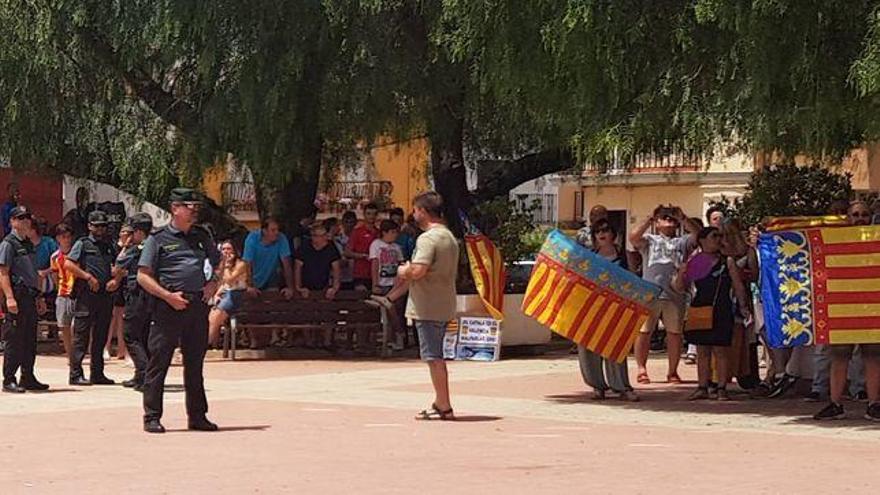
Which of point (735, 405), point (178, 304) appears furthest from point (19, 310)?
point (735, 405)

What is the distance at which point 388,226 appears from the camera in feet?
75.2

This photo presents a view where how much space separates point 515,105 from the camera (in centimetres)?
1620

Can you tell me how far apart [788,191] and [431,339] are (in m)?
13.0

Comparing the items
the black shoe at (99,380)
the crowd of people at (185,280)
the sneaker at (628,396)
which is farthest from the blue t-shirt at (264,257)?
the sneaker at (628,396)

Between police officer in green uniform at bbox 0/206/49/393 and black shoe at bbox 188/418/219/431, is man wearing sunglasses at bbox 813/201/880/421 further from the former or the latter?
police officer in green uniform at bbox 0/206/49/393

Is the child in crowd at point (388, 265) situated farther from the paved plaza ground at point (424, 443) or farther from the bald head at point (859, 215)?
the bald head at point (859, 215)

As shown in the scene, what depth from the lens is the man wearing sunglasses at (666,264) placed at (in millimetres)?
17141

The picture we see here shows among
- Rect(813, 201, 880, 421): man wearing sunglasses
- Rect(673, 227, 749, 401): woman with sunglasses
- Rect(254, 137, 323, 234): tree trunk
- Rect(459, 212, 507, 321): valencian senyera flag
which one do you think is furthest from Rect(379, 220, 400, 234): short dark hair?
Rect(813, 201, 880, 421): man wearing sunglasses

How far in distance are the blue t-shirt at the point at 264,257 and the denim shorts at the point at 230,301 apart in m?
1.06

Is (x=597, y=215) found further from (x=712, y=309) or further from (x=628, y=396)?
(x=628, y=396)

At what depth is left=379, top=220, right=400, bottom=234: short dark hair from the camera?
22.9 m

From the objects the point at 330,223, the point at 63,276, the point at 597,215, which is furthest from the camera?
the point at 330,223

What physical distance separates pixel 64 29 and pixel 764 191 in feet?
34.3

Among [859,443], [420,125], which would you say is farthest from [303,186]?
[859,443]
